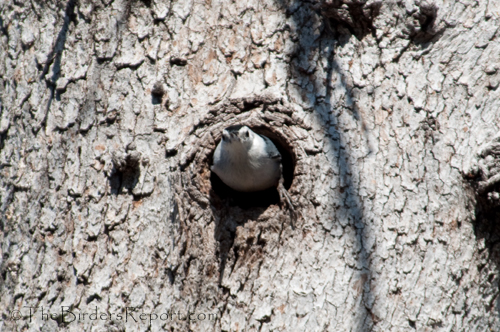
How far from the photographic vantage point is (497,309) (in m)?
2.32

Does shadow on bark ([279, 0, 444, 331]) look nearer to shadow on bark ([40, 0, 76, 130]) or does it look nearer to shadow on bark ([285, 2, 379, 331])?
shadow on bark ([285, 2, 379, 331])

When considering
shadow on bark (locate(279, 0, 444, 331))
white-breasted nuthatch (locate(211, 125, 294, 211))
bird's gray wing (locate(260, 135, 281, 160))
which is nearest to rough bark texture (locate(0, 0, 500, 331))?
shadow on bark (locate(279, 0, 444, 331))

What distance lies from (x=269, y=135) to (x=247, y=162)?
33 centimetres

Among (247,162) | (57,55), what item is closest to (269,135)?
(247,162)

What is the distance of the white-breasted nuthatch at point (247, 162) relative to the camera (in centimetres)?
256

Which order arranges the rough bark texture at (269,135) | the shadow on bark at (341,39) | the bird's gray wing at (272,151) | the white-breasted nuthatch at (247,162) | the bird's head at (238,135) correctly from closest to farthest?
the rough bark texture at (269,135)
the shadow on bark at (341,39)
the bird's head at (238,135)
the white-breasted nuthatch at (247,162)
the bird's gray wing at (272,151)

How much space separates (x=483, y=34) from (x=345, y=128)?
95 centimetres

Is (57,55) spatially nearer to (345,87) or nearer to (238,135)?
(238,135)

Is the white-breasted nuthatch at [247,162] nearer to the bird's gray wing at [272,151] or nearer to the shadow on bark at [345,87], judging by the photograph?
the bird's gray wing at [272,151]

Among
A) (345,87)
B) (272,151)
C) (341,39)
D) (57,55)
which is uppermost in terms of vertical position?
(341,39)

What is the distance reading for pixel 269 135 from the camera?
2.58m

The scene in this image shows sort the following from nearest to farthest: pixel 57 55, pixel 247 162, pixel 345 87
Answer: pixel 345 87 < pixel 57 55 < pixel 247 162

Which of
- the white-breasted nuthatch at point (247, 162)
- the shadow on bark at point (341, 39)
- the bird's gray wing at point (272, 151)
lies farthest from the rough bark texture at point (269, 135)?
the bird's gray wing at point (272, 151)

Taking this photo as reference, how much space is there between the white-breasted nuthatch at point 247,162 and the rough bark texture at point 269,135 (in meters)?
0.11
